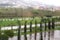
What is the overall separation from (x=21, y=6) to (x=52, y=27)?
2.60 feet

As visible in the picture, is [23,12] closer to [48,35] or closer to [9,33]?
[9,33]

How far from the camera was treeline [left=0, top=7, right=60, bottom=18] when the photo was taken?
3.03m

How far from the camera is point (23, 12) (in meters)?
3.15

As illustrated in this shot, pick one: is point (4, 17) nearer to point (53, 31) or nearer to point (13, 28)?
point (13, 28)

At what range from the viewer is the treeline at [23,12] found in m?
3.03

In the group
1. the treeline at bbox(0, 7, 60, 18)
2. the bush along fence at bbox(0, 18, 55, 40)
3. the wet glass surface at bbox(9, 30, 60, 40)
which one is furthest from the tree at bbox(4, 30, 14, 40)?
the wet glass surface at bbox(9, 30, 60, 40)

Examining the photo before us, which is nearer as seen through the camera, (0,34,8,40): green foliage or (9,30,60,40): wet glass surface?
(0,34,8,40): green foliage

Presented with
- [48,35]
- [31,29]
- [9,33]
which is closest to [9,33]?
[9,33]

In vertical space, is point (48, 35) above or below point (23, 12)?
below

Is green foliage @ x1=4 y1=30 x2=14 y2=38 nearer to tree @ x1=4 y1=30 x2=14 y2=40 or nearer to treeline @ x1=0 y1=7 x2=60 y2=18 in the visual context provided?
tree @ x1=4 y1=30 x2=14 y2=40

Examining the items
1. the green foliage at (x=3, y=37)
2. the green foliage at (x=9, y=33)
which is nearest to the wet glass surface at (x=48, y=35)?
the green foliage at (x=9, y=33)

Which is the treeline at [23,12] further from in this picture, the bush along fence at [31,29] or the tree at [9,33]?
the tree at [9,33]

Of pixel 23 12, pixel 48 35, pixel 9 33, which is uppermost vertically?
pixel 23 12

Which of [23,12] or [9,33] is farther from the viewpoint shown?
[23,12]
